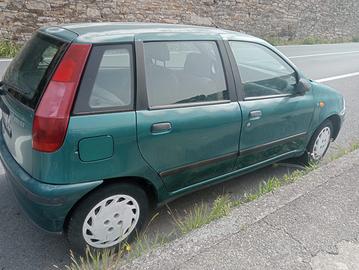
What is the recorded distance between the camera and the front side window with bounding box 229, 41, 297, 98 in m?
2.98

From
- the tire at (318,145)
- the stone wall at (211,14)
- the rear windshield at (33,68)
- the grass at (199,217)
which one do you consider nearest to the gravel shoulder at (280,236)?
the grass at (199,217)

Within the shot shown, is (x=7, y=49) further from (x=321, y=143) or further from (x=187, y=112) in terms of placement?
(x=321, y=143)

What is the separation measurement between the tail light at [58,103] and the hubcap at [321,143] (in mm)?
2901

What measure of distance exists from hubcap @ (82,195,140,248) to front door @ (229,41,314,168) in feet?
3.86

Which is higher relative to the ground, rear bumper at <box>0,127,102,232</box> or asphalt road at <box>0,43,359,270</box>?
rear bumper at <box>0,127,102,232</box>

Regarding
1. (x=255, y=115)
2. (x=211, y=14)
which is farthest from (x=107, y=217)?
(x=211, y=14)

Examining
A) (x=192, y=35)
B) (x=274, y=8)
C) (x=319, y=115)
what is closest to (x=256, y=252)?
(x=192, y=35)

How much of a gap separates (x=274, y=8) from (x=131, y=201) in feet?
62.1

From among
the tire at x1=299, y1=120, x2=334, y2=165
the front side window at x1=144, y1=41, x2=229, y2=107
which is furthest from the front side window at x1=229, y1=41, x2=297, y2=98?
the tire at x1=299, y1=120, x2=334, y2=165

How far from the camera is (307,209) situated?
2805mm

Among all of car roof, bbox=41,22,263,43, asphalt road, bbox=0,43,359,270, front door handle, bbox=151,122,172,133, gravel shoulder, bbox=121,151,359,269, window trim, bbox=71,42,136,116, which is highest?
car roof, bbox=41,22,263,43

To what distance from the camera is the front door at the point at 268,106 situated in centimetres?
297

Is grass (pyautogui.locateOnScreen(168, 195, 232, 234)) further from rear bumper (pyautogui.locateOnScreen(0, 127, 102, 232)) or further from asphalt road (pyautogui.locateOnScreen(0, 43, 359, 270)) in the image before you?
rear bumper (pyautogui.locateOnScreen(0, 127, 102, 232))

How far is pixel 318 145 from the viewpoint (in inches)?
155
